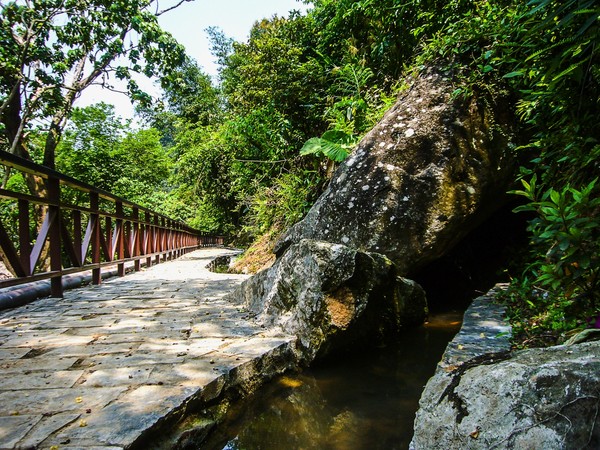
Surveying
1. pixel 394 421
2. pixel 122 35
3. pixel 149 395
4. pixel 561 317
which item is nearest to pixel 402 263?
pixel 561 317

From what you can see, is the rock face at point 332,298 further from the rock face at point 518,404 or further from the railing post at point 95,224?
the railing post at point 95,224

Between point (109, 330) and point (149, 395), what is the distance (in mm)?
1517

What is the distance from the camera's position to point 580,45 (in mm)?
1854

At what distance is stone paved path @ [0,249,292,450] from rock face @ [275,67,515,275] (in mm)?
1612

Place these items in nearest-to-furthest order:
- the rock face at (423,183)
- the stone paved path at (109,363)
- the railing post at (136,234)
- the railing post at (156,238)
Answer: the stone paved path at (109,363) → the rock face at (423,183) → the railing post at (136,234) → the railing post at (156,238)

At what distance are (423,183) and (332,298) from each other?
1.90 meters

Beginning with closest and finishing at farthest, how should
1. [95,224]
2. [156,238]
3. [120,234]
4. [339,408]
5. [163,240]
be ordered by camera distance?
[339,408], [95,224], [120,234], [156,238], [163,240]

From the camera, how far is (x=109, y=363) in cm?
232

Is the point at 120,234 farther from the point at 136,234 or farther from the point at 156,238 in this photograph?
the point at 156,238

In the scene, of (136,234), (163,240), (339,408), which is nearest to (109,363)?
(339,408)

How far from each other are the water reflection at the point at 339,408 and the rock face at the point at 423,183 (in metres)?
1.32

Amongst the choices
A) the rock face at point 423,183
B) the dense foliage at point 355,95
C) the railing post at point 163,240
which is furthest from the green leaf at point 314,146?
the railing post at point 163,240

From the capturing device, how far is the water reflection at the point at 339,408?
192cm

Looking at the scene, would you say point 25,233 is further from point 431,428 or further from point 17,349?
point 431,428
